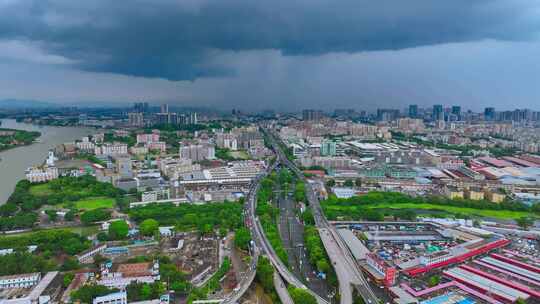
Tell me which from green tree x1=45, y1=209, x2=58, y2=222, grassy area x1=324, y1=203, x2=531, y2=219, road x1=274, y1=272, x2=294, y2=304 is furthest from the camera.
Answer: grassy area x1=324, y1=203, x2=531, y2=219

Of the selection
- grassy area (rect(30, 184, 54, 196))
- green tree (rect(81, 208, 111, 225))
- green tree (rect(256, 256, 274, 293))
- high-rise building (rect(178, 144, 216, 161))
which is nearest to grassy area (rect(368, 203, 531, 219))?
green tree (rect(256, 256, 274, 293))

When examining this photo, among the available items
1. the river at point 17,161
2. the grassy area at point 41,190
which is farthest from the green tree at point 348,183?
the river at point 17,161

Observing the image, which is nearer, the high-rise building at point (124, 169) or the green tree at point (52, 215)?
the green tree at point (52, 215)

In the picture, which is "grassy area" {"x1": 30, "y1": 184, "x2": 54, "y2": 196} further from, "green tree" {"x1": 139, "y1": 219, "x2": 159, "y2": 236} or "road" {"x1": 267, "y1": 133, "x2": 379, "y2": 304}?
"road" {"x1": 267, "y1": 133, "x2": 379, "y2": 304}

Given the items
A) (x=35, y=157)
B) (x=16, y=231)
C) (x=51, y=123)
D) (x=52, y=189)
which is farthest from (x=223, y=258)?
(x=51, y=123)

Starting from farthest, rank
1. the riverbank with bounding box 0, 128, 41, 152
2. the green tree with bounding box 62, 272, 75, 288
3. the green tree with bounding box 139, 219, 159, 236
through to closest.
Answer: the riverbank with bounding box 0, 128, 41, 152
the green tree with bounding box 139, 219, 159, 236
the green tree with bounding box 62, 272, 75, 288

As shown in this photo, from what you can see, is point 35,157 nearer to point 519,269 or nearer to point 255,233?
point 255,233

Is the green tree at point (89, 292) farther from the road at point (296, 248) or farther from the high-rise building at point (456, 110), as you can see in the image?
the high-rise building at point (456, 110)

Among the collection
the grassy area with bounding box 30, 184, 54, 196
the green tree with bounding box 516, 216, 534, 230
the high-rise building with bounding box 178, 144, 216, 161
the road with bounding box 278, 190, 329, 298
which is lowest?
the road with bounding box 278, 190, 329, 298
